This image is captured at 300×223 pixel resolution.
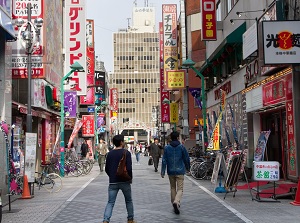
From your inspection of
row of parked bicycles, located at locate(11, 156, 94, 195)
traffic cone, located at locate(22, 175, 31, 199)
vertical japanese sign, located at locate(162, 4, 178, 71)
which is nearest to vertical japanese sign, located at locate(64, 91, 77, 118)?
row of parked bicycles, located at locate(11, 156, 94, 195)

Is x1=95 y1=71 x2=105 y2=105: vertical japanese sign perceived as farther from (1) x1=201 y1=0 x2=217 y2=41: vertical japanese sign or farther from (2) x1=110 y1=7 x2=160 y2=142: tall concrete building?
A: (2) x1=110 y1=7 x2=160 y2=142: tall concrete building

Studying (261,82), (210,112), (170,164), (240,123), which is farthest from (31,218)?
(210,112)

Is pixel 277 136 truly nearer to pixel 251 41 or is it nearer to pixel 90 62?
pixel 251 41

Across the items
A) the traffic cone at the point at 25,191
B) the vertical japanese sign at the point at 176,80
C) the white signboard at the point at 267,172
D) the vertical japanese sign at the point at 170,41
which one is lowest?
the traffic cone at the point at 25,191

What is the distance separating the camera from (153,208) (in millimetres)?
12055

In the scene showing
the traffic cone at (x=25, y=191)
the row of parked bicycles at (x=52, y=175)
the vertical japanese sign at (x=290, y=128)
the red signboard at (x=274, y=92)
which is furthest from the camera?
the red signboard at (x=274, y=92)

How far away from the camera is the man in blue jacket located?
36.2ft

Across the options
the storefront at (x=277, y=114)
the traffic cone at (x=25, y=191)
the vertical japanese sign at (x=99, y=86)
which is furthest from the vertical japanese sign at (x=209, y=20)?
the vertical japanese sign at (x=99, y=86)

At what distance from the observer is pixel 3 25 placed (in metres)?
12.8

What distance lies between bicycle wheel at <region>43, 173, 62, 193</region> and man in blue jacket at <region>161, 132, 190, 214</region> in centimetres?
663

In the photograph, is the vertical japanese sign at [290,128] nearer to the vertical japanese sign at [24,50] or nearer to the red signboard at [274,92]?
the red signboard at [274,92]

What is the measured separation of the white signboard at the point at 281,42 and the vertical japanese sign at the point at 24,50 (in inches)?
296

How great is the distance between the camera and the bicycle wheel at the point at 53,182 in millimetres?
16750

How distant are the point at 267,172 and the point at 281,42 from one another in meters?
3.84
